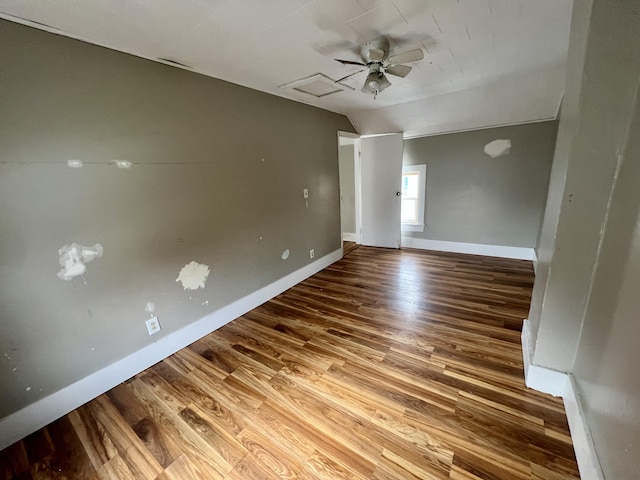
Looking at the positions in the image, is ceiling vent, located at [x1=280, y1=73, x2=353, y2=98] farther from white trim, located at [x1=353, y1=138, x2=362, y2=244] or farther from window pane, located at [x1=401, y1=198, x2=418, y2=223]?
window pane, located at [x1=401, y1=198, x2=418, y2=223]

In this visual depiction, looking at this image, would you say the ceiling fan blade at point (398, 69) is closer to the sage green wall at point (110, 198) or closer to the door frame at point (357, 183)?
the sage green wall at point (110, 198)

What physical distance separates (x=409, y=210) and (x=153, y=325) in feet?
14.1

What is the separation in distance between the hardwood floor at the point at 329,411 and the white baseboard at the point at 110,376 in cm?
6

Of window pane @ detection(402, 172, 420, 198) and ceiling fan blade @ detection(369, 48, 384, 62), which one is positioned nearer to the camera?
ceiling fan blade @ detection(369, 48, 384, 62)

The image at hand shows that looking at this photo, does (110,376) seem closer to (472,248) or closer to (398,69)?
(398,69)

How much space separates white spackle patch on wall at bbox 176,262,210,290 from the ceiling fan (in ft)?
6.72

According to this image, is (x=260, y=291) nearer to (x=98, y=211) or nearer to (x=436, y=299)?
(x=98, y=211)

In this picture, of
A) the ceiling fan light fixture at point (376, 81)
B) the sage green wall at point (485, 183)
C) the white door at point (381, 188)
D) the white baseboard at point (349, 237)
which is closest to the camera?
the ceiling fan light fixture at point (376, 81)

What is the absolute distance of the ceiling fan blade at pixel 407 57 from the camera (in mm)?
1731

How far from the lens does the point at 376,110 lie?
3.68 metres

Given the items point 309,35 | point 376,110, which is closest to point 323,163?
point 376,110

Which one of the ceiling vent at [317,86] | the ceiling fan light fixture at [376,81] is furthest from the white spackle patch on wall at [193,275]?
the ceiling fan light fixture at [376,81]

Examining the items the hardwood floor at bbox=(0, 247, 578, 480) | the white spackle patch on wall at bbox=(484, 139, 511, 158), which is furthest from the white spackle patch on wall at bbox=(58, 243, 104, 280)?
the white spackle patch on wall at bbox=(484, 139, 511, 158)

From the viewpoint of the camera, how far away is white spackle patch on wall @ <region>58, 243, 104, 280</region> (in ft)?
5.08
